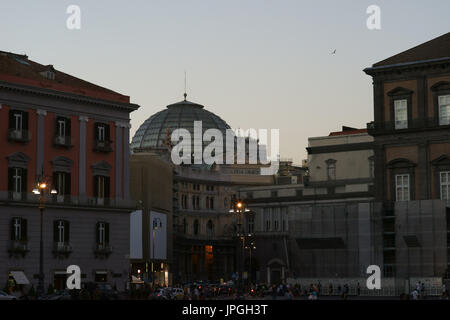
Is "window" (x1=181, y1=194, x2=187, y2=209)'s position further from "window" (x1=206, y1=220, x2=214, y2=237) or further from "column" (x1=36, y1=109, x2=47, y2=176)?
"column" (x1=36, y1=109, x2=47, y2=176)

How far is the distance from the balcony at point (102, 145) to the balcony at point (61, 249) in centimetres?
942

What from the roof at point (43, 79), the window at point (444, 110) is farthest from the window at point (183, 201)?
the window at point (444, 110)

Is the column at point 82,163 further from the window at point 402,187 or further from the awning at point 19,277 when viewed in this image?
the window at point 402,187

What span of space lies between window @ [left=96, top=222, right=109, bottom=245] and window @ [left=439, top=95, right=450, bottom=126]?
110ft

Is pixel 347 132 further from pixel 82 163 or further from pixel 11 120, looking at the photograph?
pixel 11 120

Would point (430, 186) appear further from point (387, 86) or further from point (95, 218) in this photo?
point (95, 218)

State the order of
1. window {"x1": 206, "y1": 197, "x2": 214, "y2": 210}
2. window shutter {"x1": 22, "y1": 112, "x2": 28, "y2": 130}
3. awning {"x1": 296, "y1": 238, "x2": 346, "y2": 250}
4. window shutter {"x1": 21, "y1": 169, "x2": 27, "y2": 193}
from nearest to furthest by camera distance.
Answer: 1. window shutter {"x1": 21, "y1": 169, "x2": 27, "y2": 193}
2. window shutter {"x1": 22, "y1": 112, "x2": 28, "y2": 130}
3. awning {"x1": 296, "y1": 238, "x2": 346, "y2": 250}
4. window {"x1": 206, "y1": 197, "x2": 214, "y2": 210}

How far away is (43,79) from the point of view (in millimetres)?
94688

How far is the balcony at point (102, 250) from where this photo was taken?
95.4m

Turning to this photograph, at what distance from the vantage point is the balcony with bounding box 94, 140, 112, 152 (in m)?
96.9

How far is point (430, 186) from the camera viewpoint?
102688 mm

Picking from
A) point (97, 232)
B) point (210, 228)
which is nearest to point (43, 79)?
point (97, 232)

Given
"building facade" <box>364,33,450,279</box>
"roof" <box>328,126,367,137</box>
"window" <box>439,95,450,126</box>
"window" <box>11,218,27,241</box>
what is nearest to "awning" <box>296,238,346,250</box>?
"building facade" <box>364,33,450,279</box>
